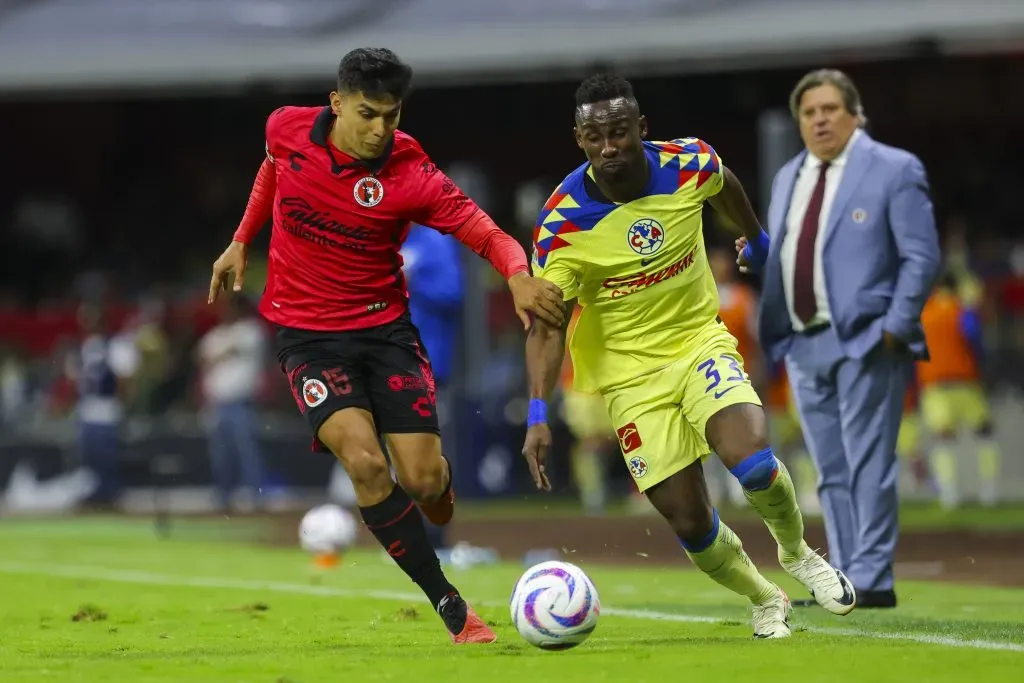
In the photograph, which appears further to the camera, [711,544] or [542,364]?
[711,544]

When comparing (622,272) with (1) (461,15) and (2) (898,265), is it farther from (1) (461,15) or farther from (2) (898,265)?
(1) (461,15)

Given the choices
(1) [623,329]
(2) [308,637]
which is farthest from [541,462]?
(2) [308,637]

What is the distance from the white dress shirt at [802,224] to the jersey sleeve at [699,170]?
1609 millimetres

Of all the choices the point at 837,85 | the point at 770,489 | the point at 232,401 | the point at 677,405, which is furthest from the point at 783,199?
the point at 232,401

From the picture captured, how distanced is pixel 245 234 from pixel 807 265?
2.94 meters

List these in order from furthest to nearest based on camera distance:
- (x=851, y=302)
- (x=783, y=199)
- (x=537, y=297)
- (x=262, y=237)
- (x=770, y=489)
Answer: (x=262, y=237)
(x=783, y=199)
(x=851, y=302)
(x=770, y=489)
(x=537, y=297)

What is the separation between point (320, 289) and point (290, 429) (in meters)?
14.5

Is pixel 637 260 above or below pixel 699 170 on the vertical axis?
below

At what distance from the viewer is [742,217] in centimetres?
750

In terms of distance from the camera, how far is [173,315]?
26844mm

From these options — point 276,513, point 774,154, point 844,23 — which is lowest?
point 276,513

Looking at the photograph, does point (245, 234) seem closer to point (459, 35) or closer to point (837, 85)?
point (837, 85)

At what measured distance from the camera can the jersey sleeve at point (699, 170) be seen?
717cm

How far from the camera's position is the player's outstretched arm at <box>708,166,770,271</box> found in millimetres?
7391
